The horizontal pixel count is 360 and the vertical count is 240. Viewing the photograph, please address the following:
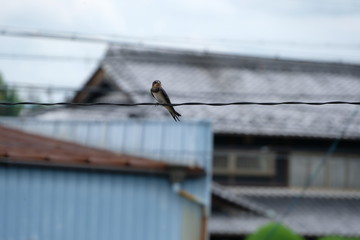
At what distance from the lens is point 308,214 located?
19312mm

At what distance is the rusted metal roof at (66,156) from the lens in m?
12.9

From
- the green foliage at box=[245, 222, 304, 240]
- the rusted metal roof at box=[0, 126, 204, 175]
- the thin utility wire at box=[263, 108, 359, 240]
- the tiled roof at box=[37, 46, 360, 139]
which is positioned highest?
the tiled roof at box=[37, 46, 360, 139]

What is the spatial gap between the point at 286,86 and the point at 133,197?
965cm

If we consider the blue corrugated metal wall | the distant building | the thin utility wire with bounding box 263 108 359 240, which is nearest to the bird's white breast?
the blue corrugated metal wall

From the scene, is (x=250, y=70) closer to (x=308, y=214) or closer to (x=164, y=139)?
(x=308, y=214)

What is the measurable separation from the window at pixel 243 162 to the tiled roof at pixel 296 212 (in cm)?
47

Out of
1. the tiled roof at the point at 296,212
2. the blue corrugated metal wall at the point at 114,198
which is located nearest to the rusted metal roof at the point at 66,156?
the blue corrugated metal wall at the point at 114,198

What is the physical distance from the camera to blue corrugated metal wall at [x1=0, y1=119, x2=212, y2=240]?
13070 millimetres

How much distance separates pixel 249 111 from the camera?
1997cm

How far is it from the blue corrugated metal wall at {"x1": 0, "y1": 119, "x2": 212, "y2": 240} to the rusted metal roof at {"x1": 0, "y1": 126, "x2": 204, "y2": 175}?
234 millimetres

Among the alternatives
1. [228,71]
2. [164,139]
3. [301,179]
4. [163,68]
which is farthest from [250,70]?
[164,139]

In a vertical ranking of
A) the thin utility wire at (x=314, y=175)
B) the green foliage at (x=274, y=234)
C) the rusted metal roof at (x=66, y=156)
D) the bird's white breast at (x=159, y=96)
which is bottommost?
the green foliage at (x=274, y=234)

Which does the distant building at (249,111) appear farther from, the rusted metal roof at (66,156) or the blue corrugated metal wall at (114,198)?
the rusted metal roof at (66,156)

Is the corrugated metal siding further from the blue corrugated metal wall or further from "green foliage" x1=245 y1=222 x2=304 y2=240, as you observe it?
"green foliage" x1=245 y1=222 x2=304 y2=240
